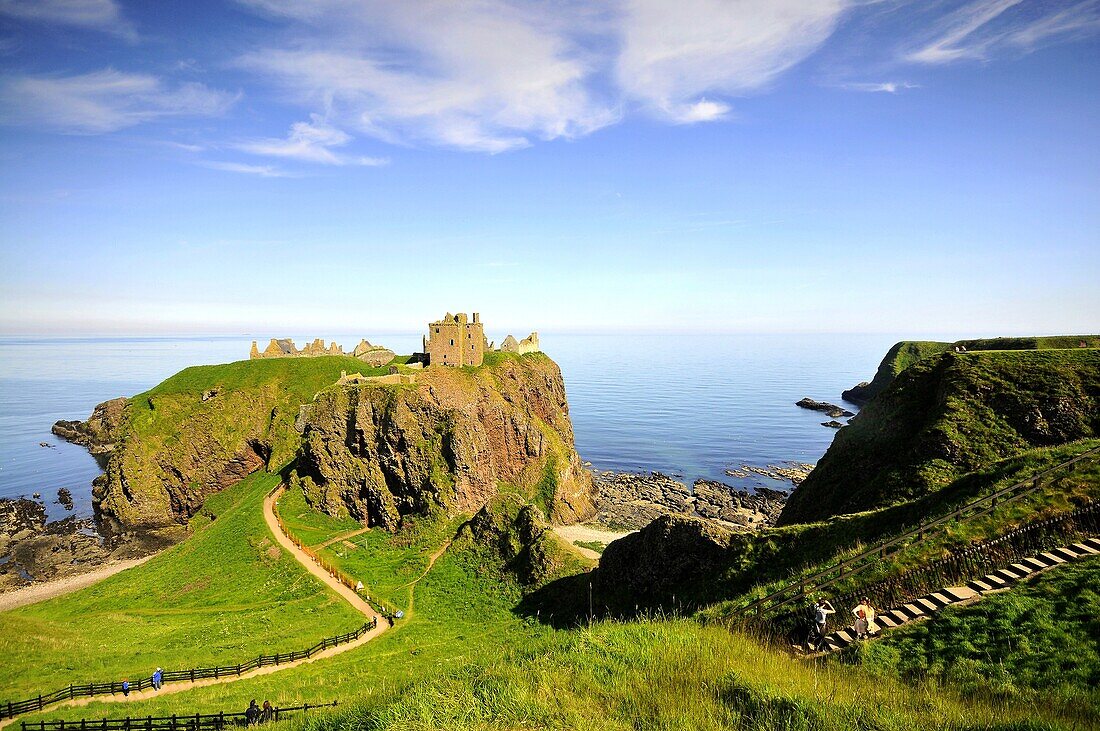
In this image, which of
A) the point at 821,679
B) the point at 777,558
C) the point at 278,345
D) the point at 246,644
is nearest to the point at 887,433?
the point at 777,558

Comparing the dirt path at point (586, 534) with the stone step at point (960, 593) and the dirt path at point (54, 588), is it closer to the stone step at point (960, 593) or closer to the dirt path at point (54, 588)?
the stone step at point (960, 593)

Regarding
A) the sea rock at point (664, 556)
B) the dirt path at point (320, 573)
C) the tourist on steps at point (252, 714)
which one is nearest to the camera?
the tourist on steps at point (252, 714)

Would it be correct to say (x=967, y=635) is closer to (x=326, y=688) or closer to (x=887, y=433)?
(x=326, y=688)

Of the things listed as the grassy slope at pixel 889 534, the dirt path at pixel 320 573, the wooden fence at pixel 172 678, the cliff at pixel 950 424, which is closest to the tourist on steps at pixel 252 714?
the wooden fence at pixel 172 678

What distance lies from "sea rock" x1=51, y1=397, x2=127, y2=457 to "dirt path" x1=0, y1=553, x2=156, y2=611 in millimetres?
68466

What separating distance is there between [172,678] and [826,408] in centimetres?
16718

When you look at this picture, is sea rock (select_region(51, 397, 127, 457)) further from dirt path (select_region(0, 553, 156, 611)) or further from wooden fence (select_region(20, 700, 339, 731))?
wooden fence (select_region(20, 700, 339, 731))

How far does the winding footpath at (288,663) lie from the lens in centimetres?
2414

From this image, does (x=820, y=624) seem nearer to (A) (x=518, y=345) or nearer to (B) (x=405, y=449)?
(B) (x=405, y=449)

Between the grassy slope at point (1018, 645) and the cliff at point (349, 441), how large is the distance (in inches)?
1916

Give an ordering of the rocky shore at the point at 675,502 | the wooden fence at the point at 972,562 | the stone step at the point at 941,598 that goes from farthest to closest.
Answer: the rocky shore at the point at 675,502 < the wooden fence at the point at 972,562 < the stone step at the point at 941,598

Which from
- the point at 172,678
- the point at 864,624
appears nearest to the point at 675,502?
the point at 172,678

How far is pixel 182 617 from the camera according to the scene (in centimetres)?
3931

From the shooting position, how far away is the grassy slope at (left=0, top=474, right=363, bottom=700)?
28.6m
